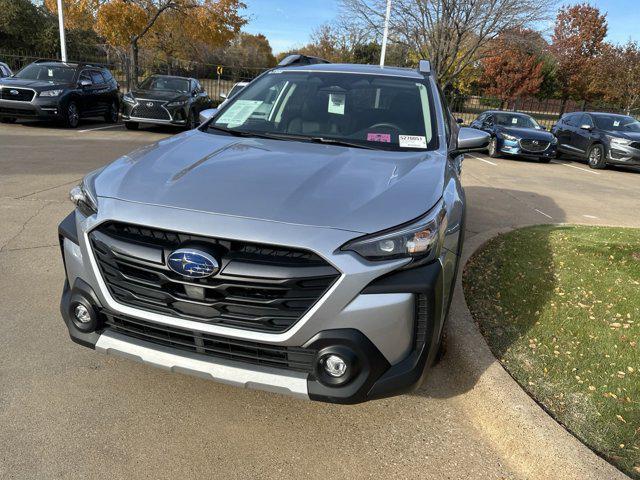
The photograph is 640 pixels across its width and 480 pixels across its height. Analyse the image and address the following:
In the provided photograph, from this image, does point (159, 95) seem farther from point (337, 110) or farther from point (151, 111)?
point (337, 110)

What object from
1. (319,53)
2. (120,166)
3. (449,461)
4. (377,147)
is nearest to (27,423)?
(120,166)

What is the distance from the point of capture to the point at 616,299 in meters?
3.95

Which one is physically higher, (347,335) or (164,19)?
(164,19)

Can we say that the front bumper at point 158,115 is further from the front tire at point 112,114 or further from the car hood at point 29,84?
the front tire at point 112,114

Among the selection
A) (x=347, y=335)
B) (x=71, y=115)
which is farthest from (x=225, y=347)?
(x=71, y=115)

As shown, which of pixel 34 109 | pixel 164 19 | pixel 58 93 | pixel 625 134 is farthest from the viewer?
pixel 164 19

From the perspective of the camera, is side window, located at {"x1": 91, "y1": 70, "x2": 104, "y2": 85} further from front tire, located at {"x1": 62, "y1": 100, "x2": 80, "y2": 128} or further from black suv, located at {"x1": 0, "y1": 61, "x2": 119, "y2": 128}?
front tire, located at {"x1": 62, "y1": 100, "x2": 80, "y2": 128}

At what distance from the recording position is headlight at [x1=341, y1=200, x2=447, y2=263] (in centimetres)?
215

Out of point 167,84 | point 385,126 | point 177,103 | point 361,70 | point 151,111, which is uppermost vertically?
point 361,70

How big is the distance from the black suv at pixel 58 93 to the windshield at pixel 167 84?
1.27m

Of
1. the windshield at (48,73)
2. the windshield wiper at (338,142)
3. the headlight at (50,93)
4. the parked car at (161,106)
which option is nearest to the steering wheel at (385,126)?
the windshield wiper at (338,142)

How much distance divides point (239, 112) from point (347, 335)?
226cm

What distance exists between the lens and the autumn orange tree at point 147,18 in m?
18.8

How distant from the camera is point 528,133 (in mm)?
15359
